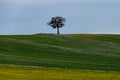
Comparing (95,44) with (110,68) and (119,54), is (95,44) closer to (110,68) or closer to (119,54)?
(119,54)

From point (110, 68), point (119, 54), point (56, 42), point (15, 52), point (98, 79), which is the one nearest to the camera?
point (98, 79)

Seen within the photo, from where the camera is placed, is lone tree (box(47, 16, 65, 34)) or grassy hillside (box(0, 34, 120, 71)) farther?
lone tree (box(47, 16, 65, 34))

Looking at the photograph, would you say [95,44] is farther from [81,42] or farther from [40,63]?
[40,63]

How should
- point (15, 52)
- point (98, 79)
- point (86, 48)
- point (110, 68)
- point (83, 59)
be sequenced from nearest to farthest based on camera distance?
point (98, 79) < point (110, 68) < point (83, 59) < point (15, 52) < point (86, 48)

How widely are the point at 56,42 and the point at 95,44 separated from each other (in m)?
8.90

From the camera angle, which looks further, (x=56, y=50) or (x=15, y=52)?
(x=56, y=50)

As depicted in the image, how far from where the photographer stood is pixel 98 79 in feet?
130

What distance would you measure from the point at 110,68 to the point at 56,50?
25.5 metres

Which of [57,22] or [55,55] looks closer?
[55,55]

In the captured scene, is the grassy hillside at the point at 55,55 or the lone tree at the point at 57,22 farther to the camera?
the lone tree at the point at 57,22

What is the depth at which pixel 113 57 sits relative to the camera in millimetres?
74938

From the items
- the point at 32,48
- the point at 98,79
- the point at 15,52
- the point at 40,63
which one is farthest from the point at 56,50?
the point at 98,79

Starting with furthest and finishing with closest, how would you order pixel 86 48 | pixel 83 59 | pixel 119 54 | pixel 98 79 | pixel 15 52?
pixel 86 48
pixel 119 54
pixel 15 52
pixel 83 59
pixel 98 79

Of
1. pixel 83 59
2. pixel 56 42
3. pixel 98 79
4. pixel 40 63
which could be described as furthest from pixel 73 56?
pixel 98 79
